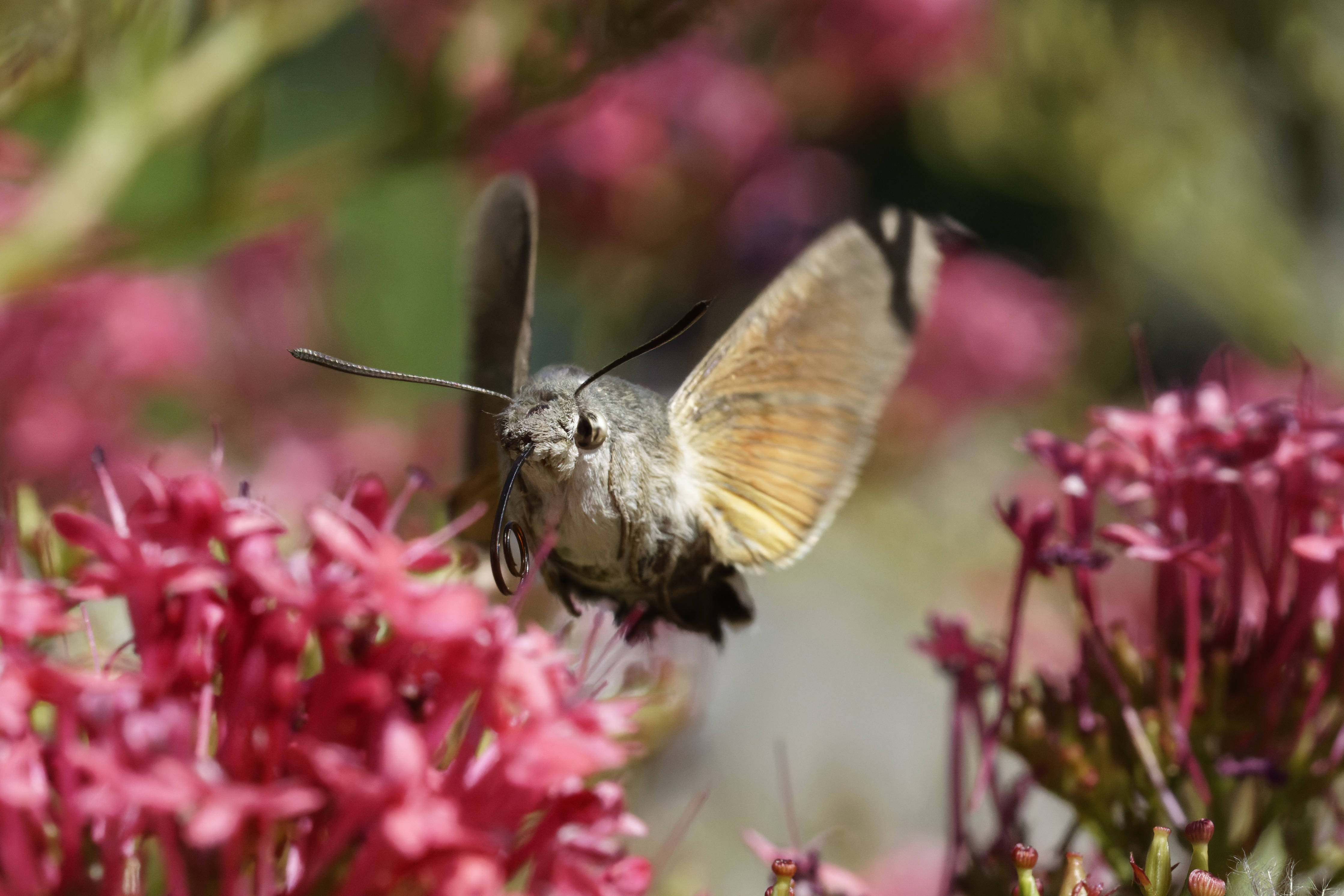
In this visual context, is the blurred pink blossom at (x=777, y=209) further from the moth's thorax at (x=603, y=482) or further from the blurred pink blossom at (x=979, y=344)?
the moth's thorax at (x=603, y=482)

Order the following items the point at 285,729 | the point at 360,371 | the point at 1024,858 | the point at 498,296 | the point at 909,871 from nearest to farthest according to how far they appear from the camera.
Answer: the point at 285,729 < the point at 1024,858 < the point at 360,371 < the point at 498,296 < the point at 909,871

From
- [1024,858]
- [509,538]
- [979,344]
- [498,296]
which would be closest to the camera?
[1024,858]

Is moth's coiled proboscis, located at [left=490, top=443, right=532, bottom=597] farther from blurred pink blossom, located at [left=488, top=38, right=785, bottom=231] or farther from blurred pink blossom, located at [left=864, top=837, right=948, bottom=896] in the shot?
blurred pink blossom, located at [left=488, top=38, right=785, bottom=231]

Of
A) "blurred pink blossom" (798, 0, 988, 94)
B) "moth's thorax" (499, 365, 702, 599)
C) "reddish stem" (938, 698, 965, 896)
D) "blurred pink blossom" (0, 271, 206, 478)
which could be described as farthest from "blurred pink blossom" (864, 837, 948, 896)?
"blurred pink blossom" (798, 0, 988, 94)

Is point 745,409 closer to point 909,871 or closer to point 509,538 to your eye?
point 509,538

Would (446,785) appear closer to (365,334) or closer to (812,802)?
(812,802)

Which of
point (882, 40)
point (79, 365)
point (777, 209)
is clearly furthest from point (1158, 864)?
point (882, 40)

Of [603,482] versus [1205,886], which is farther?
[603,482]

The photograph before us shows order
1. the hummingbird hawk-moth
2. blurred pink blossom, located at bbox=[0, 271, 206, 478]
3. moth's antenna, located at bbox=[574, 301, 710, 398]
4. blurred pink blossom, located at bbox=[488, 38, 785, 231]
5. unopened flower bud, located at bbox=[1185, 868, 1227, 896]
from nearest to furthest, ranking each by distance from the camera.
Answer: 1. unopened flower bud, located at bbox=[1185, 868, 1227, 896]
2. moth's antenna, located at bbox=[574, 301, 710, 398]
3. the hummingbird hawk-moth
4. blurred pink blossom, located at bbox=[0, 271, 206, 478]
5. blurred pink blossom, located at bbox=[488, 38, 785, 231]

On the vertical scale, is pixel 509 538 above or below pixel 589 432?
below
